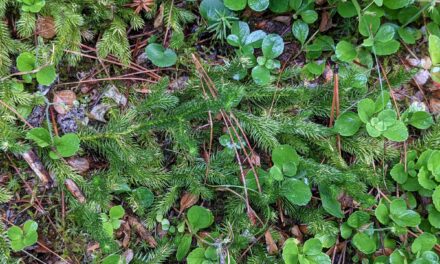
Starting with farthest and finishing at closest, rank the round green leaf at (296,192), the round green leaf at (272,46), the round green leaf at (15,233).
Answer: the round green leaf at (272,46) < the round green leaf at (296,192) < the round green leaf at (15,233)

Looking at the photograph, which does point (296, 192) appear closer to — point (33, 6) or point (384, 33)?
point (384, 33)

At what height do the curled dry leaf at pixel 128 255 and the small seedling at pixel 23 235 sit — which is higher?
the small seedling at pixel 23 235

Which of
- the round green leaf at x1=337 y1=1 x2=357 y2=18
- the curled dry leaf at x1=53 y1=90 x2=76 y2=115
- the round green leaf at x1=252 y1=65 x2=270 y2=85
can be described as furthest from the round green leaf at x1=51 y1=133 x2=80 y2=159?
the round green leaf at x1=337 y1=1 x2=357 y2=18

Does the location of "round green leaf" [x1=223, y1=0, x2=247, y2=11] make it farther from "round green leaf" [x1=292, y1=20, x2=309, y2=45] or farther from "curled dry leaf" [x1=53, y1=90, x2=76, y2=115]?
"curled dry leaf" [x1=53, y1=90, x2=76, y2=115]

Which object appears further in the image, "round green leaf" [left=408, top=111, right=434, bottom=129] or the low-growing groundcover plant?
"round green leaf" [left=408, top=111, right=434, bottom=129]

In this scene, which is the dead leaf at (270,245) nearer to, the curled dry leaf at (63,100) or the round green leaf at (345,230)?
the round green leaf at (345,230)

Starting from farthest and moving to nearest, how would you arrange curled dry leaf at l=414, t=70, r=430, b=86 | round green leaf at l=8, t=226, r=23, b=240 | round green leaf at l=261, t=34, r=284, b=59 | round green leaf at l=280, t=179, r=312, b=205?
curled dry leaf at l=414, t=70, r=430, b=86
round green leaf at l=261, t=34, r=284, b=59
round green leaf at l=280, t=179, r=312, b=205
round green leaf at l=8, t=226, r=23, b=240

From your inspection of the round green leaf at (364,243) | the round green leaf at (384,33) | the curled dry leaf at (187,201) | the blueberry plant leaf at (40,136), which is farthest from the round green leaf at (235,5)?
the round green leaf at (364,243)
